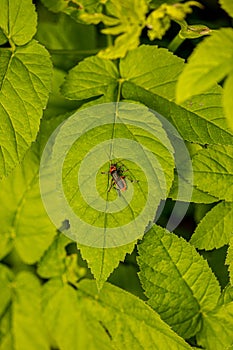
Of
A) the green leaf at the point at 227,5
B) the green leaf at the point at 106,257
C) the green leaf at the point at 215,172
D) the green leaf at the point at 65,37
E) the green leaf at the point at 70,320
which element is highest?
the green leaf at the point at 227,5

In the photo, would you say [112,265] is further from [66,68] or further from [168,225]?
[66,68]

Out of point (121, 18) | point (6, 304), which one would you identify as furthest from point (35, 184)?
point (121, 18)

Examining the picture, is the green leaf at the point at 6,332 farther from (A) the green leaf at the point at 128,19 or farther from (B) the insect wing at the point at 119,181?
(A) the green leaf at the point at 128,19

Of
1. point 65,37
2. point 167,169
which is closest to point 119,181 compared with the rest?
point 167,169

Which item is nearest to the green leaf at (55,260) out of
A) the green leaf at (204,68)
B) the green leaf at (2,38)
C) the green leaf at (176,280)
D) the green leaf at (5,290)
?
the green leaf at (5,290)

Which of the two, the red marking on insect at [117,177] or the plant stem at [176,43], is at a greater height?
the plant stem at [176,43]

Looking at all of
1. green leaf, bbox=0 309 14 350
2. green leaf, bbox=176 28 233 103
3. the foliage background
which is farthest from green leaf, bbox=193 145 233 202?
green leaf, bbox=0 309 14 350
